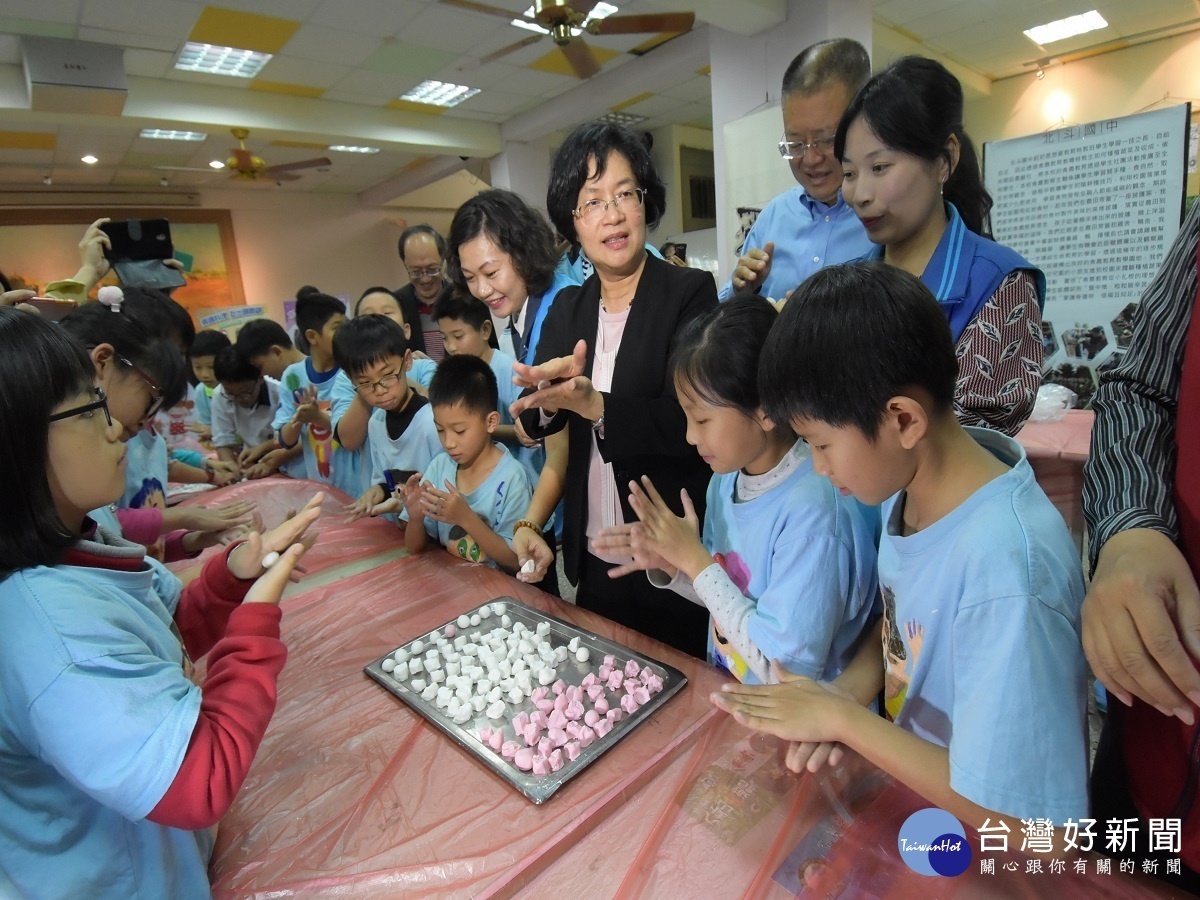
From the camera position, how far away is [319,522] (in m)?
2.21

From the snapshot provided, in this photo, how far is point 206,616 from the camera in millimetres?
1195

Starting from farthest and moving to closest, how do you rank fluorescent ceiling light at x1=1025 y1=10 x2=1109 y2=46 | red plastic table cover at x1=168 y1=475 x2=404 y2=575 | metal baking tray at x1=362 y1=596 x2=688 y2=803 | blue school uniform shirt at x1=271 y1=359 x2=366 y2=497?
fluorescent ceiling light at x1=1025 y1=10 x2=1109 y2=46 → blue school uniform shirt at x1=271 y1=359 x2=366 y2=497 → red plastic table cover at x1=168 y1=475 x2=404 y2=575 → metal baking tray at x1=362 y1=596 x2=688 y2=803

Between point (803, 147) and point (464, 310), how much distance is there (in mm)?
1203

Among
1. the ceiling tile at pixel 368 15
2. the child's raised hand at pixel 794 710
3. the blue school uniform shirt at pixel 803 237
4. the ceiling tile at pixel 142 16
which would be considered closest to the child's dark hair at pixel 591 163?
the blue school uniform shirt at pixel 803 237

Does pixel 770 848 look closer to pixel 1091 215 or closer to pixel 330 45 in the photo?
pixel 1091 215

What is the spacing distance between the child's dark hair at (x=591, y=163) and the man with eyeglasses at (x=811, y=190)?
30 cm

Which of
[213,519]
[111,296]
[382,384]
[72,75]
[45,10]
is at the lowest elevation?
[213,519]

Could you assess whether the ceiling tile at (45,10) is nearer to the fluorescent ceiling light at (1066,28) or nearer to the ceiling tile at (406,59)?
the ceiling tile at (406,59)

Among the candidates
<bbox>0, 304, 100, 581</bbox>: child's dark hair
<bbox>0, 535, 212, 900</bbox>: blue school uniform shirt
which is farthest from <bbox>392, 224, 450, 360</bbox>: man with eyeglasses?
<bbox>0, 535, 212, 900</bbox>: blue school uniform shirt

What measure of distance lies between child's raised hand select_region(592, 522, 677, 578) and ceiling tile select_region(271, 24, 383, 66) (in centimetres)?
485

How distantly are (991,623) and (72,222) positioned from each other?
10013 mm

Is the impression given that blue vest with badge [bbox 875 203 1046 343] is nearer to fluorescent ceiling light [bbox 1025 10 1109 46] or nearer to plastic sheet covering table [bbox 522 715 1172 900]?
plastic sheet covering table [bbox 522 715 1172 900]

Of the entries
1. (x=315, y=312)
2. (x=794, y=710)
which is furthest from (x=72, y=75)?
(x=794, y=710)

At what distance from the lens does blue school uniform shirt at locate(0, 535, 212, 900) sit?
0.67 m
